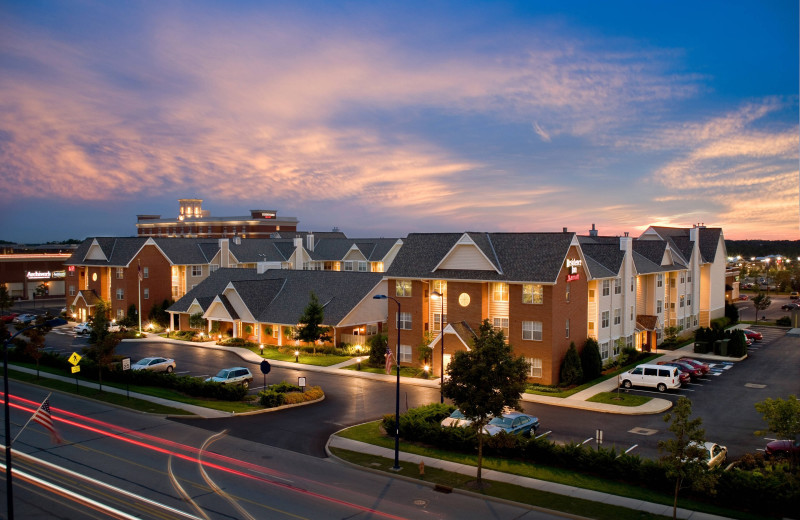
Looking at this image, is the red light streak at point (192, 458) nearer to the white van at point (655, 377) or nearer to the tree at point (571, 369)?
the tree at point (571, 369)

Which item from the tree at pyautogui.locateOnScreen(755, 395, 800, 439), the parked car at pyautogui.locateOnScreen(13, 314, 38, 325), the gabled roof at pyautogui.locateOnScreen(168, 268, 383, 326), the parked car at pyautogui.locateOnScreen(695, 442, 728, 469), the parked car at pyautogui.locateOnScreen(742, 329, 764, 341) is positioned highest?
the gabled roof at pyautogui.locateOnScreen(168, 268, 383, 326)

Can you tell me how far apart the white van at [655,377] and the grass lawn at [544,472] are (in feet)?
62.6

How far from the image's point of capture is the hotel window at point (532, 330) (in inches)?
1748

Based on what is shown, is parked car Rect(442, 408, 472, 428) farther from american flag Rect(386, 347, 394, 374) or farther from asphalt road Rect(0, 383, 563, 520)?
american flag Rect(386, 347, 394, 374)

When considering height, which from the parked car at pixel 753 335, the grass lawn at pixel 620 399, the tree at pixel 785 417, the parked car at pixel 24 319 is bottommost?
the grass lawn at pixel 620 399

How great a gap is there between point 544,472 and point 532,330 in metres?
20.0

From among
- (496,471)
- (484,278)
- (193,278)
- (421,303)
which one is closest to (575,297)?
(484,278)

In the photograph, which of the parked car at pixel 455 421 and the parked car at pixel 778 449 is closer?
the parked car at pixel 778 449

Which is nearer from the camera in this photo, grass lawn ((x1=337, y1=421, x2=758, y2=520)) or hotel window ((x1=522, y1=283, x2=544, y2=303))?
grass lawn ((x1=337, y1=421, x2=758, y2=520))

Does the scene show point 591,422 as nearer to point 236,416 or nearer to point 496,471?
point 496,471

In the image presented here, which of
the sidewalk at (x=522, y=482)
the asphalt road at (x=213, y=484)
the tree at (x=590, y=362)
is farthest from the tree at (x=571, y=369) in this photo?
the asphalt road at (x=213, y=484)

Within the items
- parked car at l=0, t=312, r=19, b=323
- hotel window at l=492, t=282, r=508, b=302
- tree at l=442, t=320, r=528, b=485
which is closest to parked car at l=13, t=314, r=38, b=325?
parked car at l=0, t=312, r=19, b=323

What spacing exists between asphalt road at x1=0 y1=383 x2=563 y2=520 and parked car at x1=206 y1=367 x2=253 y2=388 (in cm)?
1002

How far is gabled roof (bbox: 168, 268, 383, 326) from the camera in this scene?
60531 mm
